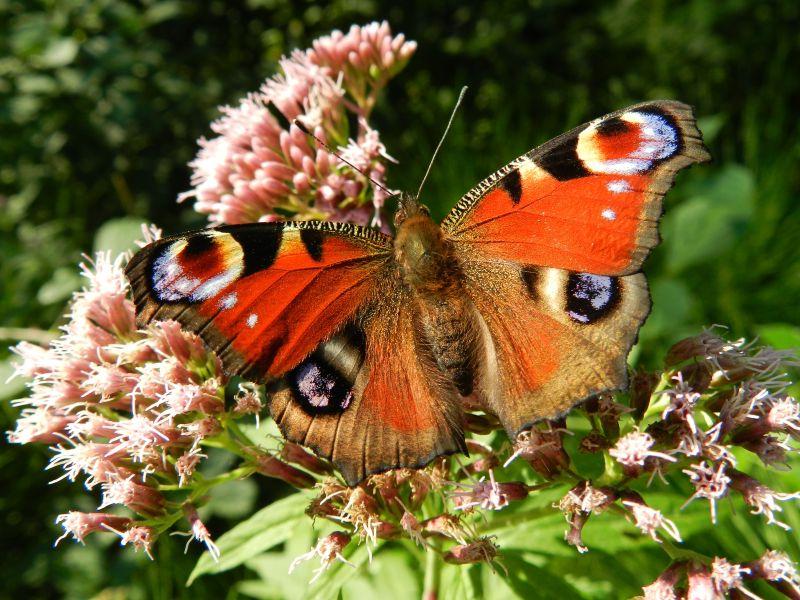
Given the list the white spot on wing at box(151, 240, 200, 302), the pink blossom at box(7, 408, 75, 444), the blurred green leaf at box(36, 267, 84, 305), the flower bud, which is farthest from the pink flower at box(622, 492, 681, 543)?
the blurred green leaf at box(36, 267, 84, 305)

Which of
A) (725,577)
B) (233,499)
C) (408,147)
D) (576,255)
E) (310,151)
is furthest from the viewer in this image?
(408,147)

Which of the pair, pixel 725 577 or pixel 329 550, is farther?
pixel 329 550

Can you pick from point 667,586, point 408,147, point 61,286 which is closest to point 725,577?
point 667,586

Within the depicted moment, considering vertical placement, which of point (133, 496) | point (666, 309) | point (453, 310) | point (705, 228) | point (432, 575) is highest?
point (453, 310)

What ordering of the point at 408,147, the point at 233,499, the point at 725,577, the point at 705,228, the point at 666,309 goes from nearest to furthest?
the point at 725,577
the point at 233,499
the point at 666,309
the point at 705,228
the point at 408,147

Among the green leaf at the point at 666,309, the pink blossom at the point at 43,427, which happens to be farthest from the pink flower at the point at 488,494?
the green leaf at the point at 666,309

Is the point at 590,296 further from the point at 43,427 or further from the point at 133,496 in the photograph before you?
the point at 43,427

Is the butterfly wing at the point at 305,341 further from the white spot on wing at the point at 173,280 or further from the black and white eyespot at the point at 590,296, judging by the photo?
the black and white eyespot at the point at 590,296

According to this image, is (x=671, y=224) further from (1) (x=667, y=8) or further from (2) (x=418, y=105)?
(1) (x=667, y=8)
